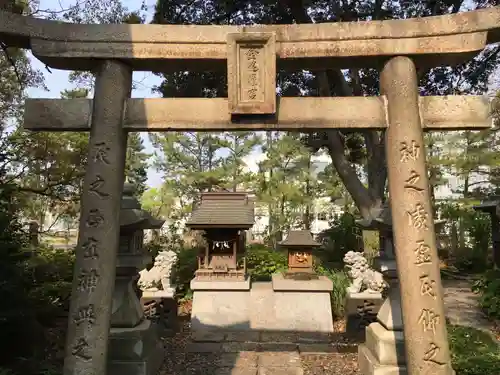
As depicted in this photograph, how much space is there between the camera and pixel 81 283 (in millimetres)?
3922

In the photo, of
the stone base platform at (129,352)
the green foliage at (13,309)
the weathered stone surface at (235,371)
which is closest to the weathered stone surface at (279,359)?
the weathered stone surface at (235,371)

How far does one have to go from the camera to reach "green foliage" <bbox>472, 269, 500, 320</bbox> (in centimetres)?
913

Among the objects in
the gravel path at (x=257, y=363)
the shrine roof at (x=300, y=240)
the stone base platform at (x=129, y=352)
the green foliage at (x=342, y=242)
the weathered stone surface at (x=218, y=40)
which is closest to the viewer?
the weathered stone surface at (x=218, y=40)

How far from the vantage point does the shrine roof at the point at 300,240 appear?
1036 cm

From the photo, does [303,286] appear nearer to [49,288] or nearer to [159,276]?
[159,276]

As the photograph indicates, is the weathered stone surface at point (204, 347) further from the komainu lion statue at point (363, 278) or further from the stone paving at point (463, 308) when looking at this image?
the stone paving at point (463, 308)

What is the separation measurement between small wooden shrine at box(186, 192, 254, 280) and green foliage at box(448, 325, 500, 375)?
5275 mm

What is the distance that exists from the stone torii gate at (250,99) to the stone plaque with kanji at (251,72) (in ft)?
0.03

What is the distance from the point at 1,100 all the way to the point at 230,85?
34.6ft

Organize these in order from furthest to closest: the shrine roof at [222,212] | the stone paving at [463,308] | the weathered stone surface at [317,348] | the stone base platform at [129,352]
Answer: the shrine roof at [222,212] < the stone paving at [463,308] < the weathered stone surface at [317,348] < the stone base platform at [129,352]

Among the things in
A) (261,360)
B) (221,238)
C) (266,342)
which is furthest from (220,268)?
(261,360)

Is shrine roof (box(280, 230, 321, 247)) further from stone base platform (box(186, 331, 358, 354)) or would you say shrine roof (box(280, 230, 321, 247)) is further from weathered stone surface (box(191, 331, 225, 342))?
weathered stone surface (box(191, 331, 225, 342))

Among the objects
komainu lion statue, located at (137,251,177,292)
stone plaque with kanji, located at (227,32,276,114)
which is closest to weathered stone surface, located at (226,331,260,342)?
komainu lion statue, located at (137,251,177,292)

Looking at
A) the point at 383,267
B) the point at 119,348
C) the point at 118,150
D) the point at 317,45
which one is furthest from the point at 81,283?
the point at 383,267
